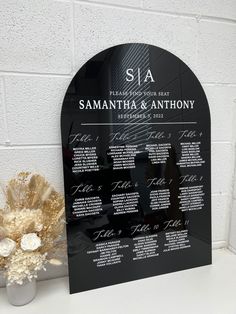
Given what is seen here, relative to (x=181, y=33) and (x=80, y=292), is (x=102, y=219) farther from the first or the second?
(x=181, y=33)

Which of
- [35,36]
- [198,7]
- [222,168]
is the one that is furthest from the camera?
[222,168]

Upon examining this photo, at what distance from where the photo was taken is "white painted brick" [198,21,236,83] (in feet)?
3.02

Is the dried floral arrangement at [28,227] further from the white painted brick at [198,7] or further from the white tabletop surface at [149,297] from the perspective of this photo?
the white painted brick at [198,7]

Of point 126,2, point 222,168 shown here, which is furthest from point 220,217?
point 126,2

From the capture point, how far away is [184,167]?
2.97ft

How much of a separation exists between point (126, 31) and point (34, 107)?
1.27ft

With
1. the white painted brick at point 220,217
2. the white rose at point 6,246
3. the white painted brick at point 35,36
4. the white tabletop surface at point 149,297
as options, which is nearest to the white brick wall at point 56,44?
the white painted brick at point 35,36

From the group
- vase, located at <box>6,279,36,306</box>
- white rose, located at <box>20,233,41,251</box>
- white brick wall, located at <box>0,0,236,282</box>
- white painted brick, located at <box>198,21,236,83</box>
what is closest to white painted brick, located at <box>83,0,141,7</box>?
white brick wall, located at <box>0,0,236,282</box>

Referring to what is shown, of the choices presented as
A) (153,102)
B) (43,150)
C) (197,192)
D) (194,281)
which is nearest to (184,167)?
(197,192)

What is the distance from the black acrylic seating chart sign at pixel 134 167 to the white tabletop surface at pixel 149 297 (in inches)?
1.5

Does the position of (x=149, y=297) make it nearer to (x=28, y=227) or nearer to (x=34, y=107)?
(x=28, y=227)

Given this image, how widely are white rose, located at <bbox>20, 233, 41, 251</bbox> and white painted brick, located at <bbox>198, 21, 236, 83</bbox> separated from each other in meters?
0.77

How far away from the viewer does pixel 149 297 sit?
0.77 meters

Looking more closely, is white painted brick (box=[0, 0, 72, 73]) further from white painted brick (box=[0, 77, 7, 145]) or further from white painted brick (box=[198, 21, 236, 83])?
white painted brick (box=[198, 21, 236, 83])
